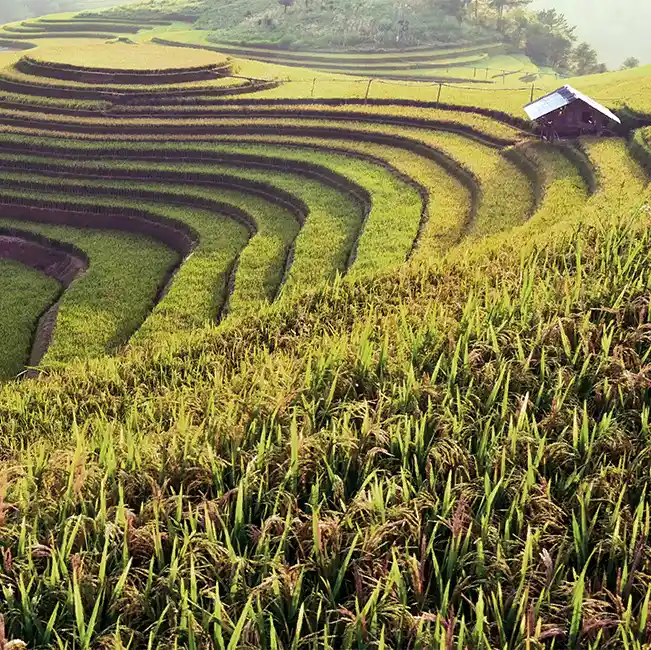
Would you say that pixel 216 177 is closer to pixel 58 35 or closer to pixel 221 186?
pixel 221 186

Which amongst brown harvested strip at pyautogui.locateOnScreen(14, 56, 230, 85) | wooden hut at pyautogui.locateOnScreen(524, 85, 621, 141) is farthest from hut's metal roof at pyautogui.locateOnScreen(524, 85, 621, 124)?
brown harvested strip at pyautogui.locateOnScreen(14, 56, 230, 85)

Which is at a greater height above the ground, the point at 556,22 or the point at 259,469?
the point at 556,22

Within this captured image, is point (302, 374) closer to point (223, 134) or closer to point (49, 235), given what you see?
point (49, 235)

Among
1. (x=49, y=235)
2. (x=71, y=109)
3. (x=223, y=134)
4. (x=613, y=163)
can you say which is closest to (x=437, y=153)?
(x=613, y=163)

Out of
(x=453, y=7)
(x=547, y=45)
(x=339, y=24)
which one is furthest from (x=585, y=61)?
(x=339, y=24)

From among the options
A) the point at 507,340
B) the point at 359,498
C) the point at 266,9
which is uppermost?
the point at 266,9

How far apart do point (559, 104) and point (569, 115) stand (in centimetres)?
74

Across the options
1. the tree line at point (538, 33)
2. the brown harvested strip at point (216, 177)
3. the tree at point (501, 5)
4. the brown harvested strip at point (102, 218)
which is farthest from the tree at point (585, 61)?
the brown harvested strip at point (102, 218)

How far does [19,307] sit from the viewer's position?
14758 mm

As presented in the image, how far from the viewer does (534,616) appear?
2.94m

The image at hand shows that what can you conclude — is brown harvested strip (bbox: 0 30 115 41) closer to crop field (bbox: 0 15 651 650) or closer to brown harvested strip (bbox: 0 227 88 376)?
brown harvested strip (bbox: 0 227 88 376)

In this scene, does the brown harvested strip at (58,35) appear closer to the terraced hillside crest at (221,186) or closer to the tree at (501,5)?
the terraced hillside crest at (221,186)

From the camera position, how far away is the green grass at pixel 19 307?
12570mm

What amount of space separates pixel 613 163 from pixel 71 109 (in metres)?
22.0
